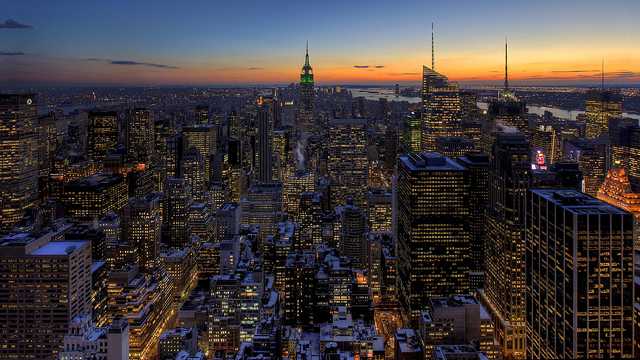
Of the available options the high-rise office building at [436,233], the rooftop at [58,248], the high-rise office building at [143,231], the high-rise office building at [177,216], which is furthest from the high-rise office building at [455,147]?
the rooftop at [58,248]

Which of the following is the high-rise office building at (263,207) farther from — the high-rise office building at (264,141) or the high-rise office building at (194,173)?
the high-rise office building at (264,141)

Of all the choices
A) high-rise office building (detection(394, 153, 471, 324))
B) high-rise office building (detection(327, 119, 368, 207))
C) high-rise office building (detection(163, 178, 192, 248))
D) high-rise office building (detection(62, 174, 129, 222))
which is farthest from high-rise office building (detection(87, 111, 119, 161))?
high-rise office building (detection(394, 153, 471, 324))

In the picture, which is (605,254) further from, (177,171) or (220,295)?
(177,171)

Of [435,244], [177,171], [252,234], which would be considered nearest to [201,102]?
[177,171]

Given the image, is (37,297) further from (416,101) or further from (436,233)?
(416,101)

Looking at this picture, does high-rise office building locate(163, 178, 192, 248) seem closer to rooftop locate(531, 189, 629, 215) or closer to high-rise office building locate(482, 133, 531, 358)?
high-rise office building locate(482, 133, 531, 358)
